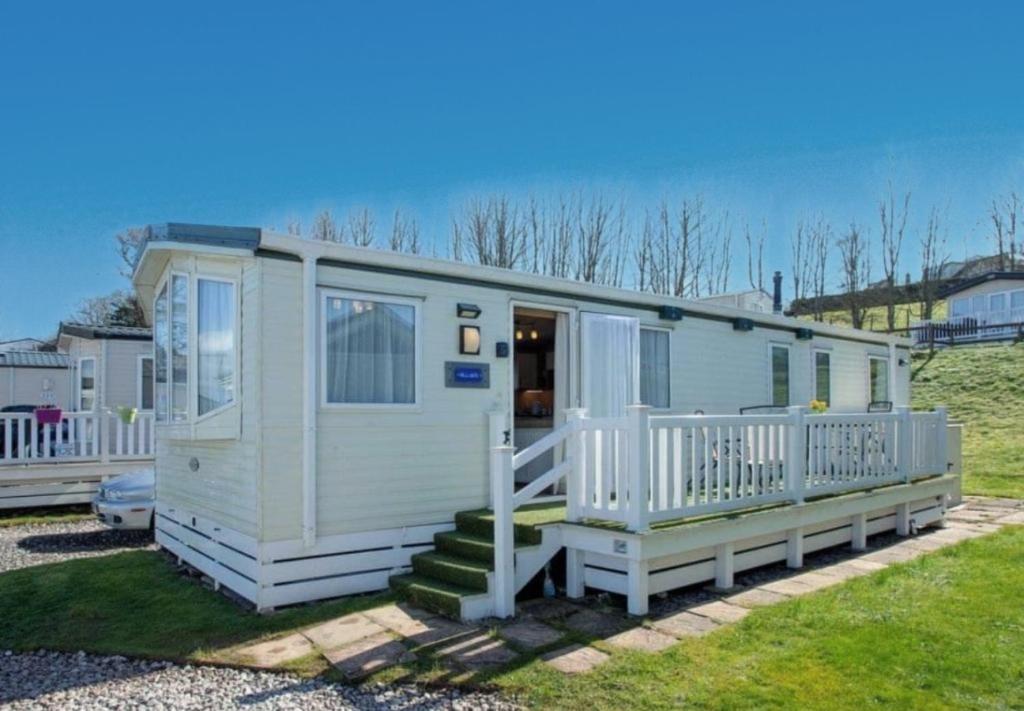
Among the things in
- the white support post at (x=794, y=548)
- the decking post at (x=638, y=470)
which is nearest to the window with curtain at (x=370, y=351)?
the decking post at (x=638, y=470)

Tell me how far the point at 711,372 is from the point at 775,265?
22442mm

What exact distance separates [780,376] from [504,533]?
6.66 meters

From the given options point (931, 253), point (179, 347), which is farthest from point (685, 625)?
point (931, 253)

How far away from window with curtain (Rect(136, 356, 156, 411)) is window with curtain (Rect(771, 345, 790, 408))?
11.4m

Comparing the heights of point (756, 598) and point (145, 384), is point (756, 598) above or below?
below

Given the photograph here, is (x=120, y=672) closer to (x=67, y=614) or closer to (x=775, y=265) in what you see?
(x=67, y=614)

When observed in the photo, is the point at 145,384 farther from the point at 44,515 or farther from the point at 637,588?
the point at 637,588

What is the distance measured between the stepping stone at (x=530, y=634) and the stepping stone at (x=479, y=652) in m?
0.11

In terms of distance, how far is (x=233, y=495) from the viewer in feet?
19.1

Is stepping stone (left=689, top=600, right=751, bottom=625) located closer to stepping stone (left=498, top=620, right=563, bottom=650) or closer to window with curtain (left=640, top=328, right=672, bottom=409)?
stepping stone (left=498, top=620, right=563, bottom=650)

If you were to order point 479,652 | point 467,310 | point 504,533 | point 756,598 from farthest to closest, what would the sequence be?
point 467,310
point 756,598
point 504,533
point 479,652

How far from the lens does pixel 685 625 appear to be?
4.68m

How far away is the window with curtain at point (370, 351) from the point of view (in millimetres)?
5734

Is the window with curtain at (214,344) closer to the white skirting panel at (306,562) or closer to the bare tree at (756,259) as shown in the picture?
the white skirting panel at (306,562)
